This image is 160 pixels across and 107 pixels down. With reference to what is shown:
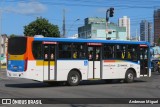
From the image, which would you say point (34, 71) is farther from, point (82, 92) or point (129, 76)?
point (129, 76)

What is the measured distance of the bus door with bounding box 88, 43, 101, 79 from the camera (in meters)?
26.0

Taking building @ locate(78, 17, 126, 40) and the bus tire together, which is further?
building @ locate(78, 17, 126, 40)

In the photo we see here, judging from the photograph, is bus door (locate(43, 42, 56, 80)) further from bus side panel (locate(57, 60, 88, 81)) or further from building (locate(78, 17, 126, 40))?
building (locate(78, 17, 126, 40))

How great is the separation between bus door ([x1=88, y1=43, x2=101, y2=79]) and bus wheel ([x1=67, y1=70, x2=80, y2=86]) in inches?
35.4

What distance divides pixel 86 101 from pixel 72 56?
30.3 feet

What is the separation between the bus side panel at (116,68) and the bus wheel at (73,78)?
78.5 inches

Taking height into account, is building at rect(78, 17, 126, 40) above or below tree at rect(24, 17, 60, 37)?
above

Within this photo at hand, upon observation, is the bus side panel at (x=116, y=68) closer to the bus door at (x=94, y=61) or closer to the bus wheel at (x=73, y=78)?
the bus door at (x=94, y=61)

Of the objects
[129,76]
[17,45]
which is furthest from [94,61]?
[17,45]

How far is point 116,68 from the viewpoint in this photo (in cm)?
2745

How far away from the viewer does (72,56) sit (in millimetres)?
25125

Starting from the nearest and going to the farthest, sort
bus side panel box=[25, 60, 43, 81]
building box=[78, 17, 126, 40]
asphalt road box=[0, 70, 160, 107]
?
asphalt road box=[0, 70, 160, 107] → bus side panel box=[25, 60, 43, 81] → building box=[78, 17, 126, 40]

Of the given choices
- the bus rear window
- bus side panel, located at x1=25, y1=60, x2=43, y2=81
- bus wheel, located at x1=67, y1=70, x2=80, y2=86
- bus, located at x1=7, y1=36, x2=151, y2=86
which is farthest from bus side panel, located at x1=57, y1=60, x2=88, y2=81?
the bus rear window

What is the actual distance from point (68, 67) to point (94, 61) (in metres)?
2.02
